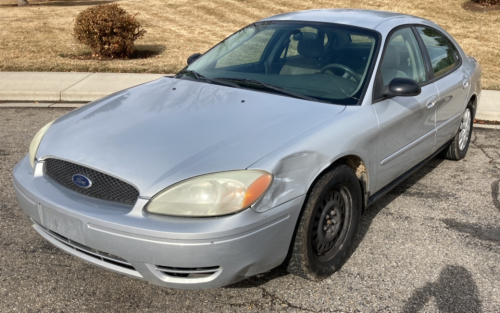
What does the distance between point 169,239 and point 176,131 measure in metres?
0.79

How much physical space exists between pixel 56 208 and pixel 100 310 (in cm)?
64

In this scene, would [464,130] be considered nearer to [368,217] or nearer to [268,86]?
[368,217]

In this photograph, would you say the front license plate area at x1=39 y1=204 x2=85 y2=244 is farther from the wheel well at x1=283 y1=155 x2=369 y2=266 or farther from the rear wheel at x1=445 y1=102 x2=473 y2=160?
the rear wheel at x1=445 y1=102 x2=473 y2=160

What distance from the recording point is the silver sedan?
9.02ft

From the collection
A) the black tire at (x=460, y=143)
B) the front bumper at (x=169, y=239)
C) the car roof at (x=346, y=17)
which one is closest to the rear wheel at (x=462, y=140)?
the black tire at (x=460, y=143)

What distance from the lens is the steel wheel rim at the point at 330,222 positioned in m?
3.24

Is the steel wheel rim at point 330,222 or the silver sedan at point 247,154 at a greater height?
the silver sedan at point 247,154

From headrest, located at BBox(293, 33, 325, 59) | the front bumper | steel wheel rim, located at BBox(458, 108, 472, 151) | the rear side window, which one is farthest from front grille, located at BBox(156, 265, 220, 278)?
steel wheel rim, located at BBox(458, 108, 472, 151)

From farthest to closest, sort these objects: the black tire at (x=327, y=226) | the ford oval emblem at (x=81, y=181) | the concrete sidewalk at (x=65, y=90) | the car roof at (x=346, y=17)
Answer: the concrete sidewalk at (x=65, y=90)
the car roof at (x=346, y=17)
the black tire at (x=327, y=226)
the ford oval emblem at (x=81, y=181)

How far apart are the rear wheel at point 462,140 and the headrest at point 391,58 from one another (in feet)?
5.14

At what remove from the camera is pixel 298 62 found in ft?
13.7

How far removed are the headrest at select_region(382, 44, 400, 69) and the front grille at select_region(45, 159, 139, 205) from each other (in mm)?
2199

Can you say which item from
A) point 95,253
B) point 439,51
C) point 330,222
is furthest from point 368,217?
point 95,253

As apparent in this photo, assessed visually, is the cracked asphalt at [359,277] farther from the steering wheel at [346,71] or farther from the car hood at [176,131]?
the steering wheel at [346,71]
